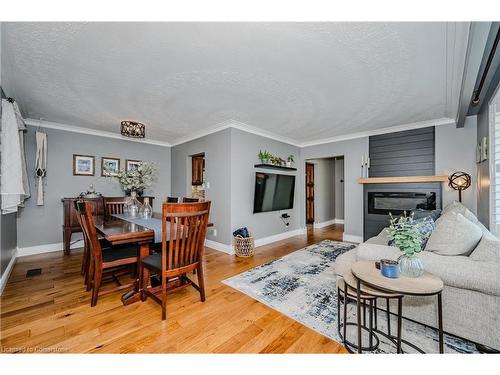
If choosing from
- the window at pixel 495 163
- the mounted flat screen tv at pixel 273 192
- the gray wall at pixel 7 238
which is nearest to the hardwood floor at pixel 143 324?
the gray wall at pixel 7 238

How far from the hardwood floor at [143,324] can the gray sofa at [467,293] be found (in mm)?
788

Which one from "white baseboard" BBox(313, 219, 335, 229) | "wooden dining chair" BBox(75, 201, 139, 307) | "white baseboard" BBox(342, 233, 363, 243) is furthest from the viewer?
"white baseboard" BBox(313, 219, 335, 229)

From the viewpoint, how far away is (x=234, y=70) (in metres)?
2.15

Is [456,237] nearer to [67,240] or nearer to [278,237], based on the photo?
[278,237]

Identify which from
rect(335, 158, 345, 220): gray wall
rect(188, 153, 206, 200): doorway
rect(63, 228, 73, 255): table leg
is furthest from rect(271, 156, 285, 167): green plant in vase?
rect(63, 228, 73, 255): table leg

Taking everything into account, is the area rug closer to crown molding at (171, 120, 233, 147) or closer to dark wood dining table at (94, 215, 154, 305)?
dark wood dining table at (94, 215, 154, 305)

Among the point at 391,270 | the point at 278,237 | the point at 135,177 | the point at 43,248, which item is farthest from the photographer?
the point at 278,237

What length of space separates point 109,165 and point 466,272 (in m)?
5.55

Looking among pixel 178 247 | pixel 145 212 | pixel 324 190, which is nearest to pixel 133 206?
pixel 145 212

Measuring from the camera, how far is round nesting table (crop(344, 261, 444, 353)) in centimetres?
121

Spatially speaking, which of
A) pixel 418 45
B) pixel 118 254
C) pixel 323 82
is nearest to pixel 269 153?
pixel 323 82

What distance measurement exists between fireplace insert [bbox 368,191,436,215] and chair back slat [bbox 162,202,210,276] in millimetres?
3754

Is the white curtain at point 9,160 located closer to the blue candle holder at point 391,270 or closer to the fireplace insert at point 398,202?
the blue candle holder at point 391,270

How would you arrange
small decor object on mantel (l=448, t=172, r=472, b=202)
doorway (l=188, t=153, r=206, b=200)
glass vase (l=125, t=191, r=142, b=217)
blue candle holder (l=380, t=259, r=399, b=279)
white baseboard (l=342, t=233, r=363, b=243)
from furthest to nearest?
doorway (l=188, t=153, r=206, b=200), white baseboard (l=342, t=233, r=363, b=243), small decor object on mantel (l=448, t=172, r=472, b=202), glass vase (l=125, t=191, r=142, b=217), blue candle holder (l=380, t=259, r=399, b=279)
